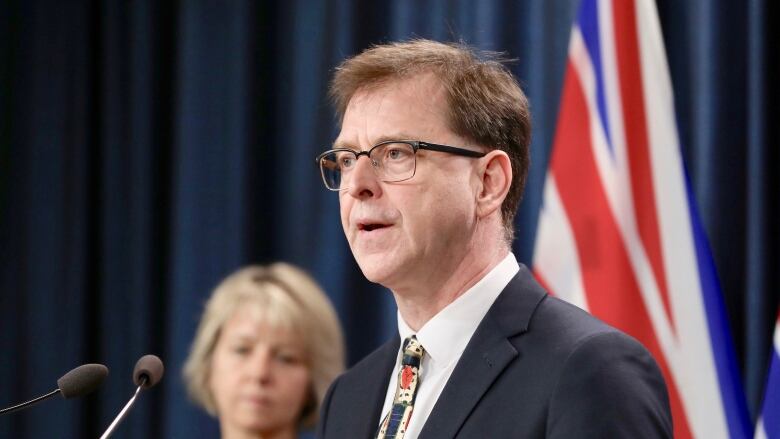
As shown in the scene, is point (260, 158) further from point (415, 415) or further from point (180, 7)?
point (415, 415)

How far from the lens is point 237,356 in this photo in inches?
133

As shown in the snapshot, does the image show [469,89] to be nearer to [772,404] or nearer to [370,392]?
[370,392]

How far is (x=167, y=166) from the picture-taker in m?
4.39

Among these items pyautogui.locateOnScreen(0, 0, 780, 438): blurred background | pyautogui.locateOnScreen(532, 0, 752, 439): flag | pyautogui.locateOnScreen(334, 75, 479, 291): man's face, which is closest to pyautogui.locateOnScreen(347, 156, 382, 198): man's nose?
pyautogui.locateOnScreen(334, 75, 479, 291): man's face

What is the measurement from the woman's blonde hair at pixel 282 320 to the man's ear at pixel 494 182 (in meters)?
1.30

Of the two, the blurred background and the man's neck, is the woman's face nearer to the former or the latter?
the blurred background

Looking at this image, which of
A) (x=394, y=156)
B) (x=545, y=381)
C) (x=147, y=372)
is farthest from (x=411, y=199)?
(x=147, y=372)

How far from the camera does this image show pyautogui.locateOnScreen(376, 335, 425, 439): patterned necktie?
7.00ft

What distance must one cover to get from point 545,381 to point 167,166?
278 centimetres

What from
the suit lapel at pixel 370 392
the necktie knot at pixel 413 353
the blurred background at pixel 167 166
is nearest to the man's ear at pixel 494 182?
the necktie knot at pixel 413 353

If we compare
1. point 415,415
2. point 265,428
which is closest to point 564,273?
point 265,428

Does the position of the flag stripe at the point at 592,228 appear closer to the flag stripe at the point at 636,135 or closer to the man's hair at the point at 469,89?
the flag stripe at the point at 636,135

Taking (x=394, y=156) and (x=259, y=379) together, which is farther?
(x=259, y=379)

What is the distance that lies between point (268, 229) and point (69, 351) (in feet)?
3.03
